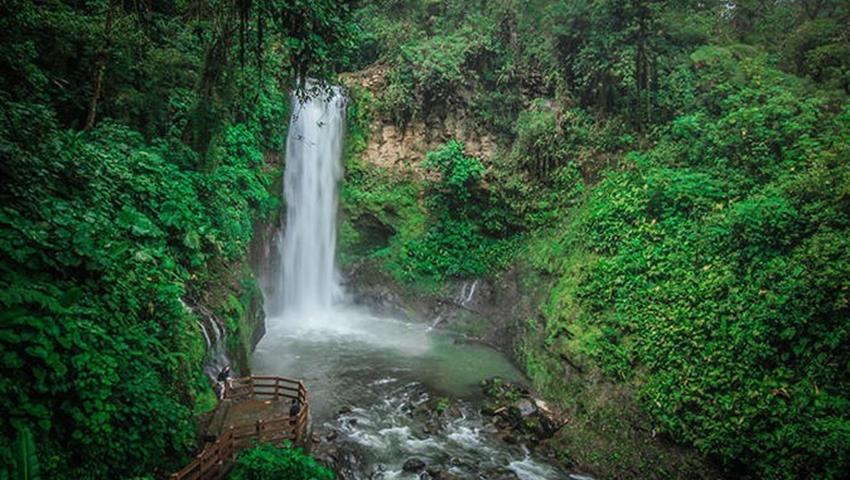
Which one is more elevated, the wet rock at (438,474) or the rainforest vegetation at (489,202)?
the rainforest vegetation at (489,202)

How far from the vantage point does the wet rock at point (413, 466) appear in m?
9.23

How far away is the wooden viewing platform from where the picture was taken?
6.73 meters

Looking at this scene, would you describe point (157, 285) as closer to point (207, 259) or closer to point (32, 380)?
point (32, 380)

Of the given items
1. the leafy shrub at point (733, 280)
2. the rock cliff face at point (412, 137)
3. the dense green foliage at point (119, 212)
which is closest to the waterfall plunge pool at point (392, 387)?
the leafy shrub at point (733, 280)

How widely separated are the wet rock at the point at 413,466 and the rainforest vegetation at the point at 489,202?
8.59 feet

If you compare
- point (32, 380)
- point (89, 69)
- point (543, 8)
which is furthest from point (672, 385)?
point (543, 8)

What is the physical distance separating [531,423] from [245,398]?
249 inches

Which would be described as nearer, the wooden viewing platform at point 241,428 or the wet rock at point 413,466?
the wooden viewing platform at point 241,428

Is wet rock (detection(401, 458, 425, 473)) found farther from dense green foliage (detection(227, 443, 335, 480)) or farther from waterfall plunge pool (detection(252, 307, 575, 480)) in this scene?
dense green foliage (detection(227, 443, 335, 480))

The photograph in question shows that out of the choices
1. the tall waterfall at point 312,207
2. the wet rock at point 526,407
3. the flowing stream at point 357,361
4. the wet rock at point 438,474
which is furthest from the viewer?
the tall waterfall at point 312,207

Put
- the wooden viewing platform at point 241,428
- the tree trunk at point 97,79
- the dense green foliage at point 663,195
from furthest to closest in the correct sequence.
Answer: the tree trunk at point 97,79, the dense green foliage at point 663,195, the wooden viewing platform at point 241,428

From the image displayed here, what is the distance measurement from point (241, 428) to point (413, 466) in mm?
3509

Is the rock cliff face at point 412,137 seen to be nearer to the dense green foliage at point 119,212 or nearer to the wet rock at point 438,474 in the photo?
the dense green foliage at point 119,212

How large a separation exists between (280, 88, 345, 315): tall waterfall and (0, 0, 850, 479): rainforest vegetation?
2.90 ft
